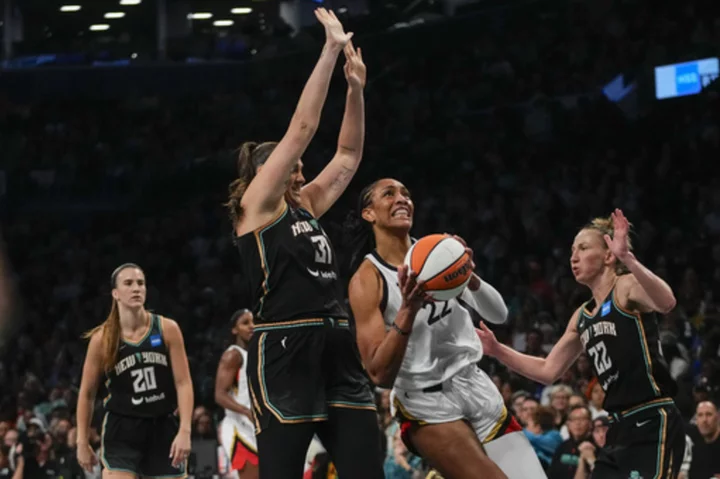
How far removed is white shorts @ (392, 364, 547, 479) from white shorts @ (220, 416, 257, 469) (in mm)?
4351

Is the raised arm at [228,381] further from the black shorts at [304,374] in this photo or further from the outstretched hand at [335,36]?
the outstretched hand at [335,36]

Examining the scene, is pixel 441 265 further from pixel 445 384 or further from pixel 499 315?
pixel 499 315

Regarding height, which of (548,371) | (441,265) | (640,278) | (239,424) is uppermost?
(441,265)

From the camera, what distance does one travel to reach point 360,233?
6188mm

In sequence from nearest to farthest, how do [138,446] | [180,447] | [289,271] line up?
[289,271] < [180,447] < [138,446]

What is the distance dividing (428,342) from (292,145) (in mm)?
1285

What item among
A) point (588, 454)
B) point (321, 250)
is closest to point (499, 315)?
point (321, 250)

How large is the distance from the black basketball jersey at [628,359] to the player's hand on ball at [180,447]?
9.54ft

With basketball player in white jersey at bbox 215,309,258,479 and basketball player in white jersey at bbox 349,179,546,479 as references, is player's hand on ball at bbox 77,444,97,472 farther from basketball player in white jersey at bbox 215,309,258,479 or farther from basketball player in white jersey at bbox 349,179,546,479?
basketball player in white jersey at bbox 349,179,546,479

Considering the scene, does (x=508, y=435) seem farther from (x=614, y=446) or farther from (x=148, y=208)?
(x=148, y=208)

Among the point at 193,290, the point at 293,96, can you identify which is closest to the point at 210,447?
the point at 193,290

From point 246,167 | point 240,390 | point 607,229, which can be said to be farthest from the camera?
point 240,390

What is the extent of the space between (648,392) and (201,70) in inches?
737

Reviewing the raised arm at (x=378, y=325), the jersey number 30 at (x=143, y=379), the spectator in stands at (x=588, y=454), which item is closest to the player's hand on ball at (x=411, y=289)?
the raised arm at (x=378, y=325)
